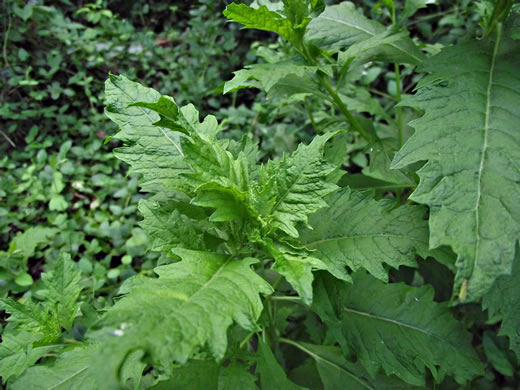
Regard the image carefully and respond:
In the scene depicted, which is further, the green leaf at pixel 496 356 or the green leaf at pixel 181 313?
the green leaf at pixel 496 356

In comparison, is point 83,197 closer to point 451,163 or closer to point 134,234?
point 134,234

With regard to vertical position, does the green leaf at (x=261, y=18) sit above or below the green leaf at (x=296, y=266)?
above

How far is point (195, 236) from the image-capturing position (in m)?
1.31

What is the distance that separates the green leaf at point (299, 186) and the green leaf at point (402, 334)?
297 millimetres

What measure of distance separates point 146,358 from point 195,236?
55 centimetres

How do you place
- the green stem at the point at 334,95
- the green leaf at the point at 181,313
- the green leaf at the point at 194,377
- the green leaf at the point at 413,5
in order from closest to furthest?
the green leaf at the point at 181,313
the green leaf at the point at 194,377
the green stem at the point at 334,95
the green leaf at the point at 413,5

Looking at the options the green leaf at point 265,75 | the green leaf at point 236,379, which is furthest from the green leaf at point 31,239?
the green leaf at point 265,75

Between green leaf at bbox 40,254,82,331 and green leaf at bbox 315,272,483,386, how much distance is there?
95cm

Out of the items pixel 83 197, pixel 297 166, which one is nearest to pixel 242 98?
pixel 83 197

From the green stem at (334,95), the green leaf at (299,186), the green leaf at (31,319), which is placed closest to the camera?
the green leaf at (299,186)

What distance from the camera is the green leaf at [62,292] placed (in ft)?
5.03

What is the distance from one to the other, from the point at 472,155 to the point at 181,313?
36.3 inches

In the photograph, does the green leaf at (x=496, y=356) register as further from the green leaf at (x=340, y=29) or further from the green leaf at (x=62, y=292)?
the green leaf at (x=62, y=292)

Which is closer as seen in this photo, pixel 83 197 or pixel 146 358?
pixel 146 358
